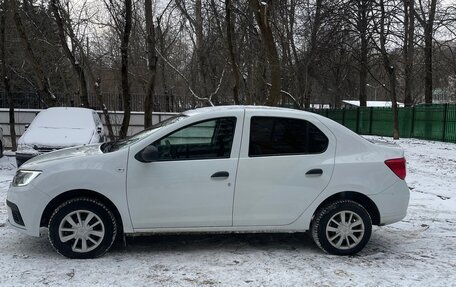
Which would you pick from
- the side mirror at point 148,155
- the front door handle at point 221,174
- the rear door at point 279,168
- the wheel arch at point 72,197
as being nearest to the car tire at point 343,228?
the rear door at point 279,168

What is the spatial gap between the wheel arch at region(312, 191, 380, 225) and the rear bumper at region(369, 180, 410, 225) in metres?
0.05

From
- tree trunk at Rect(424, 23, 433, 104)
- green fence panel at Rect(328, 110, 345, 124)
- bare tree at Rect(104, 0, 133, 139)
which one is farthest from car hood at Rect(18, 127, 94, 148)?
green fence panel at Rect(328, 110, 345, 124)

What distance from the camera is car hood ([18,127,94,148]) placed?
998 centimetres

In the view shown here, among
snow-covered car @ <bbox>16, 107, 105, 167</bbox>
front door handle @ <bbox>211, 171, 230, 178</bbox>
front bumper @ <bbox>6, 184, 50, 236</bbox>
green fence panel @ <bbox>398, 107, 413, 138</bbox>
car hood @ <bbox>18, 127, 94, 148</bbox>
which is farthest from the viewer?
green fence panel @ <bbox>398, 107, 413, 138</bbox>

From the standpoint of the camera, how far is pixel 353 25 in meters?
21.3

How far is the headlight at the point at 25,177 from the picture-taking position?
16.0 ft

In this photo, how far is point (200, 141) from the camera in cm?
512

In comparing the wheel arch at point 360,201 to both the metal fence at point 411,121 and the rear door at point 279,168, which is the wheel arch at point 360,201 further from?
the metal fence at point 411,121

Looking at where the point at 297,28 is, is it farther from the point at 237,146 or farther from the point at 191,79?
the point at 237,146

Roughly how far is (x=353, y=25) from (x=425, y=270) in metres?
18.3

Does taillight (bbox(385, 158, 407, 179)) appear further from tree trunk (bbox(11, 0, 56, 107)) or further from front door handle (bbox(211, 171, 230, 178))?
tree trunk (bbox(11, 0, 56, 107))

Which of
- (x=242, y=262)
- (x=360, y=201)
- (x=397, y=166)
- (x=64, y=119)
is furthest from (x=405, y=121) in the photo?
(x=242, y=262)

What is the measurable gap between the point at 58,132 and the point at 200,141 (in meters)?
6.56

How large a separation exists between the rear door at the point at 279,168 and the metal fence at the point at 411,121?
57.3ft
